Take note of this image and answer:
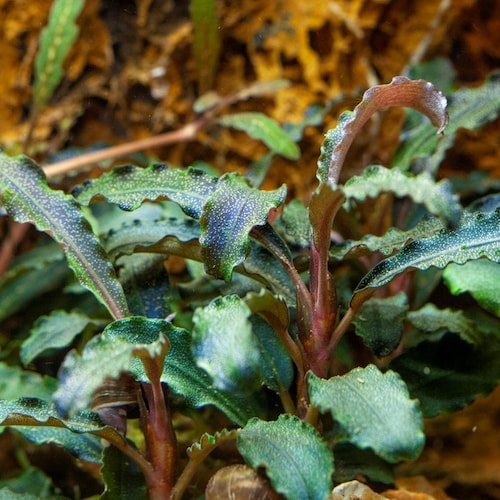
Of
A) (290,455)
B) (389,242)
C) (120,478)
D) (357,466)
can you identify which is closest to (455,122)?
(389,242)

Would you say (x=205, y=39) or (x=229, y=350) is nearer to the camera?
(x=229, y=350)

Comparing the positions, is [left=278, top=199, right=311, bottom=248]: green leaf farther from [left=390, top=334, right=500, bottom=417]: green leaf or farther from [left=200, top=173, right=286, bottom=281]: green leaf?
[left=390, top=334, right=500, bottom=417]: green leaf

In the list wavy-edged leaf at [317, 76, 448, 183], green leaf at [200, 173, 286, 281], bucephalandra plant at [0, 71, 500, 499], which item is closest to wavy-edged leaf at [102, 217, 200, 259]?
bucephalandra plant at [0, 71, 500, 499]

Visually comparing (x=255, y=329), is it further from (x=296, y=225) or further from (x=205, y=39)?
(x=205, y=39)

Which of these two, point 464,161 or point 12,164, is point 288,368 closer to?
point 12,164

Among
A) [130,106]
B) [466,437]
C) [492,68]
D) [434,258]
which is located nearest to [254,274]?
[434,258]

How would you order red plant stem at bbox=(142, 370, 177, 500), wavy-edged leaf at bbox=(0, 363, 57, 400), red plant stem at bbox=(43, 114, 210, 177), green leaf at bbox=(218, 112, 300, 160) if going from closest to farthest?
red plant stem at bbox=(142, 370, 177, 500)
wavy-edged leaf at bbox=(0, 363, 57, 400)
green leaf at bbox=(218, 112, 300, 160)
red plant stem at bbox=(43, 114, 210, 177)
